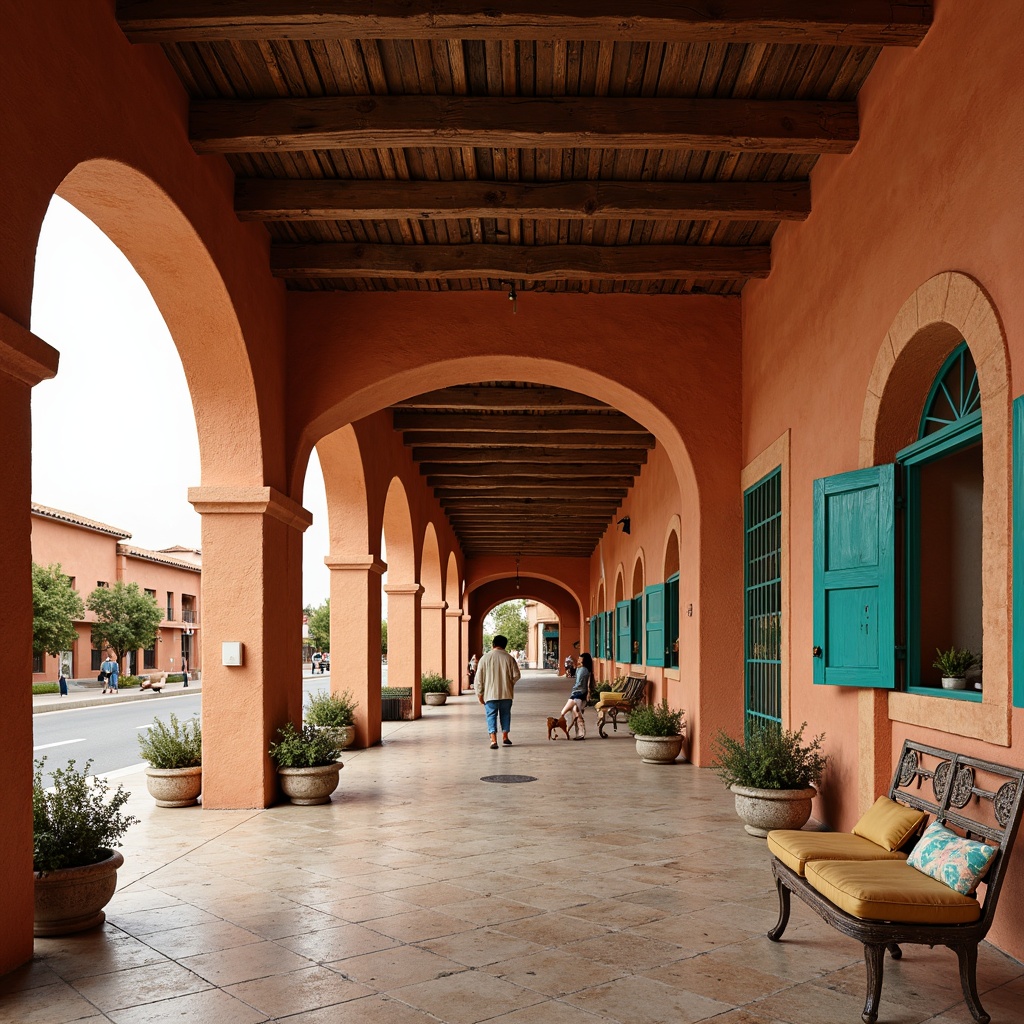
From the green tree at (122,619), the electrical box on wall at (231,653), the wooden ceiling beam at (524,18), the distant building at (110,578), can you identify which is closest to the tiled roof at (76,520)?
the distant building at (110,578)

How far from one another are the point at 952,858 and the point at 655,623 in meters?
10.1

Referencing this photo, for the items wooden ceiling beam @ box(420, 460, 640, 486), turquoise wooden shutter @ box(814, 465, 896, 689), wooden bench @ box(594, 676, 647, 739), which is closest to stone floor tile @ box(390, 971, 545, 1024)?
turquoise wooden shutter @ box(814, 465, 896, 689)

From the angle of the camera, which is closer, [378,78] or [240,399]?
[378,78]

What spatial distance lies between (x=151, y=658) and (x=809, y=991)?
47457mm

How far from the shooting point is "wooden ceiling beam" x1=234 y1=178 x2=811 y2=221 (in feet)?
24.5

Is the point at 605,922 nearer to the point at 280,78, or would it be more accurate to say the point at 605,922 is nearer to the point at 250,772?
the point at 250,772

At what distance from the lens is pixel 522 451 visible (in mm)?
16203

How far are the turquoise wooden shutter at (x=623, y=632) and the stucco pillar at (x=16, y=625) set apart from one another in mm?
14486

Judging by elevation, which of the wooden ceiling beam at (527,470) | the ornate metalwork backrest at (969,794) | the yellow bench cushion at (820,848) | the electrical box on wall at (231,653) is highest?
the wooden ceiling beam at (527,470)

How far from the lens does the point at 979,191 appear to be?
4.56 meters

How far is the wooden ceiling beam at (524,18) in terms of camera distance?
5.18 metres

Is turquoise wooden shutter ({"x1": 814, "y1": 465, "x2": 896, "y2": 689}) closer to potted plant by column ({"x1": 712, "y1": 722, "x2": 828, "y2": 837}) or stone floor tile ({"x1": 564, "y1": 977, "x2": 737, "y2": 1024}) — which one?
potted plant by column ({"x1": 712, "y1": 722, "x2": 828, "y2": 837})

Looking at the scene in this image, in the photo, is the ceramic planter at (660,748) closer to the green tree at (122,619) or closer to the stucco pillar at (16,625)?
the stucco pillar at (16,625)

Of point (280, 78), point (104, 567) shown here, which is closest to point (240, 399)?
point (280, 78)
